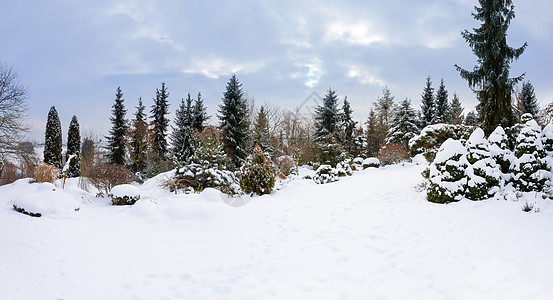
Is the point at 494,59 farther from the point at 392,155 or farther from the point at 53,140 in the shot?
the point at 53,140

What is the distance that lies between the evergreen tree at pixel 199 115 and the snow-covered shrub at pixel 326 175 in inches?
582

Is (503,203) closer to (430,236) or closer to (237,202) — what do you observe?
(430,236)

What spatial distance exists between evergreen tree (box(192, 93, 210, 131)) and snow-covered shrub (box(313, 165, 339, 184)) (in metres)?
14.8

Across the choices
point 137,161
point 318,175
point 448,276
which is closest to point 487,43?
point 318,175

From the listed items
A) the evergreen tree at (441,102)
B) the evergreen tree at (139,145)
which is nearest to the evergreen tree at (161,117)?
the evergreen tree at (139,145)

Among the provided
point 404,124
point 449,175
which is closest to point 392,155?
point 404,124

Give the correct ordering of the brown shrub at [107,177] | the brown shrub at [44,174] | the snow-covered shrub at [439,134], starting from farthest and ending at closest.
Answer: the snow-covered shrub at [439,134] → the brown shrub at [44,174] → the brown shrub at [107,177]

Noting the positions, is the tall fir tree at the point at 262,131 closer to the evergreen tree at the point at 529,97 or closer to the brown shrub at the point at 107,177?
the brown shrub at the point at 107,177

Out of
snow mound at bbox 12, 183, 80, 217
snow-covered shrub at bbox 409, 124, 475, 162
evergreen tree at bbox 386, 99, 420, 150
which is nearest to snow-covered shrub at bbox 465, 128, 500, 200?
snow-covered shrub at bbox 409, 124, 475, 162

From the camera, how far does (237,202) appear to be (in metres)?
7.67

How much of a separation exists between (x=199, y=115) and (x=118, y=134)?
25.3 ft

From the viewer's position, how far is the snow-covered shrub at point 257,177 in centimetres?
873

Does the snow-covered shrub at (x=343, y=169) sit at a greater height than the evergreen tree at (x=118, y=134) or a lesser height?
lesser

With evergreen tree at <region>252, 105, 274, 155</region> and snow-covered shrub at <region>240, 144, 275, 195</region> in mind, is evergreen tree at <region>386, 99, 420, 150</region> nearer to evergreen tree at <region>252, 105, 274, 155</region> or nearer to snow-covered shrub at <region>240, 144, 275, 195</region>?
evergreen tree at <region>252, 105, 274, 155</region>
